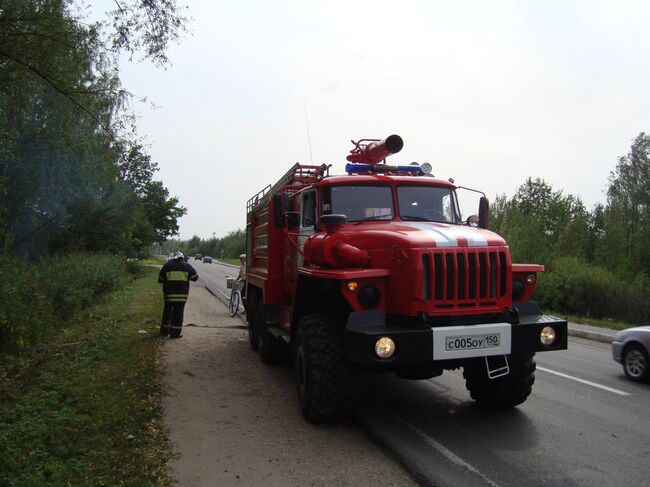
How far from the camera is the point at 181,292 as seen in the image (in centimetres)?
1045

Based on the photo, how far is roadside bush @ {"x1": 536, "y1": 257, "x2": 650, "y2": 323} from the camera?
17703mm

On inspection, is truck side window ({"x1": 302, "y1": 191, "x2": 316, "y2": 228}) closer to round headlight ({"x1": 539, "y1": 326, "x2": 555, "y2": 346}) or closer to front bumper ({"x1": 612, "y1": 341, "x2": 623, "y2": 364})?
round headlight ({"x1": 539, "y1": 326, "x2": 555, "y2": 346})

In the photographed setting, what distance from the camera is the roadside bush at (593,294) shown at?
1770 cm

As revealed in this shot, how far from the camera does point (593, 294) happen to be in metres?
18.5

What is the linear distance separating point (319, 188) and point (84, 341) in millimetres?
6888

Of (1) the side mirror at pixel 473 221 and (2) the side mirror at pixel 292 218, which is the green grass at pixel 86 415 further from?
(1) the side mirror at pixel 473 221

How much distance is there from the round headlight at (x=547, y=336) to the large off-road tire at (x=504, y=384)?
21 cm

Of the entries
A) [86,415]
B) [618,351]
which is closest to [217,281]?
[618,351]

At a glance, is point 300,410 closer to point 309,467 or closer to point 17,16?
point 309,467

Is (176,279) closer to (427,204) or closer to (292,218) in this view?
(292,218)

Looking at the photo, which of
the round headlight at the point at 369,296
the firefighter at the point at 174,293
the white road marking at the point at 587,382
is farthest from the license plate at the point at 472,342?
the firefighter at the point at 174,293

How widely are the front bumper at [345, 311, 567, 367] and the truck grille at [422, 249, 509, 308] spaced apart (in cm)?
32

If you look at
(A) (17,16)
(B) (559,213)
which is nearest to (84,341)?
(A) (17,16)

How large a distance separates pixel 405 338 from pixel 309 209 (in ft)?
8.32
